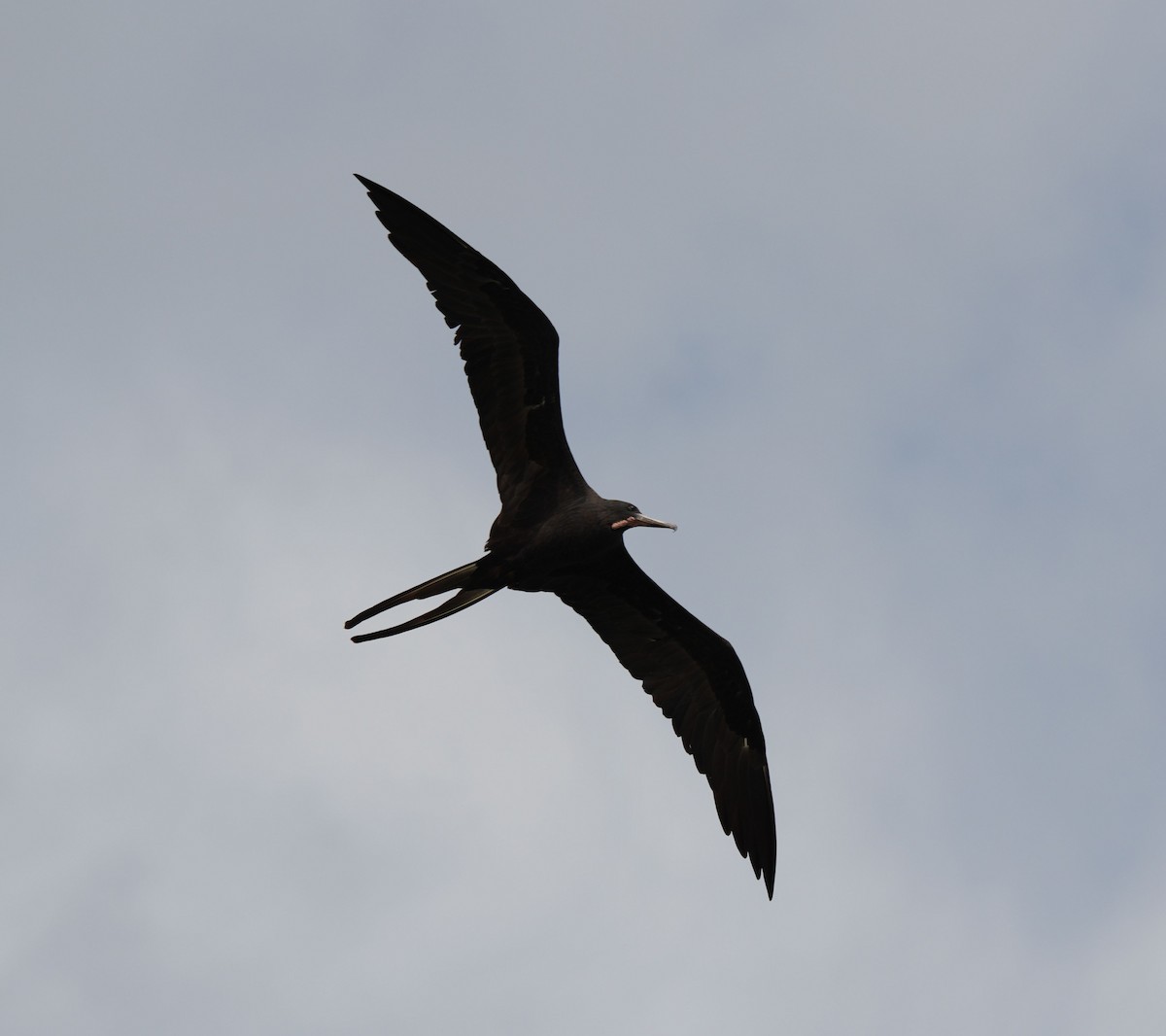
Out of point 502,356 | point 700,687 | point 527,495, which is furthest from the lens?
point 700,687

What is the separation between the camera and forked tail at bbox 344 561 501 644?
1549cm

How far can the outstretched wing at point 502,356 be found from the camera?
1545 centimetres

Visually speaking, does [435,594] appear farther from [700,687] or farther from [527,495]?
[700,687]

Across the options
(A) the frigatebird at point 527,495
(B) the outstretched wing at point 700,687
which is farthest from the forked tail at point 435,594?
(B) the outstretched wing at point 700,687

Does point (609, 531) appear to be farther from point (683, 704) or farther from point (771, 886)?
point (771, 886)

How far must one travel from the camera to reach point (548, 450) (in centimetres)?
1612

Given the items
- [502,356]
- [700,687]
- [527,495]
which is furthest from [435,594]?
[700,687]

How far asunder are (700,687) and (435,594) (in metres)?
3.66

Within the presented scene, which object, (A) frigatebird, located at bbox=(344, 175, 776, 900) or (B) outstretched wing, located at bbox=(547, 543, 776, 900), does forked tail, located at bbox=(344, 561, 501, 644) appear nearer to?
(A) frigatebird, located at bbox=(344, 175, 776, 900)

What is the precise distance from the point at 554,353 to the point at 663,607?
3.25 meters

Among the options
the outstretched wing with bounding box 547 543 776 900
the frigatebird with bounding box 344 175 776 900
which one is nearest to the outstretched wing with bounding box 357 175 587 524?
the frigatebird with bounding box 344 175 776 900

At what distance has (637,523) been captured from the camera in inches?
633

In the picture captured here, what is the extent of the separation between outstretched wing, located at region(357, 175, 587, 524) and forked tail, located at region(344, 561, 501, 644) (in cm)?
74

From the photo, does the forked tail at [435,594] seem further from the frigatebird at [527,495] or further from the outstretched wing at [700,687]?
the outstretched wing at [700,687]
